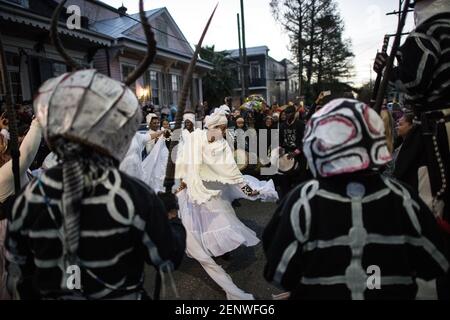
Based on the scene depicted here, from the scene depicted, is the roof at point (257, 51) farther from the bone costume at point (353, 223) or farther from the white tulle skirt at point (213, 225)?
the bone costume at point (353, 223)

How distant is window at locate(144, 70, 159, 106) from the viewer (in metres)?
16.5

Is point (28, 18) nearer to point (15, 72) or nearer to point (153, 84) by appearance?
point (15, 72)

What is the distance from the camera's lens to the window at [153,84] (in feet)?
54.1

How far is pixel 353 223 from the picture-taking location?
1.51m

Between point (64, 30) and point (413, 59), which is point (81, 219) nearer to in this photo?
point (413, 59)

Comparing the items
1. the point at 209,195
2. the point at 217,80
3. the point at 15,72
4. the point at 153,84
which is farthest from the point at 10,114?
the point at 217,80

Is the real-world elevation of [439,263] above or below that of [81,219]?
below

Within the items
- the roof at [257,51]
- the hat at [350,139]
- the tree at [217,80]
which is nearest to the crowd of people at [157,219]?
the hat at [350,139]

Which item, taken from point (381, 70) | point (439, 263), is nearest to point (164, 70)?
point (381, 70)

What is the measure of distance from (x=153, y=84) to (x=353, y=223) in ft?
54.9

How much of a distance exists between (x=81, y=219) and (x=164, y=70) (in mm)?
17103

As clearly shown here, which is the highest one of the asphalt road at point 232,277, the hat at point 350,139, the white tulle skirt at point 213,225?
the hat at point 350,139

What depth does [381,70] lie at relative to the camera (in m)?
2.54

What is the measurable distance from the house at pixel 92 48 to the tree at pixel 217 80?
27.9ft
